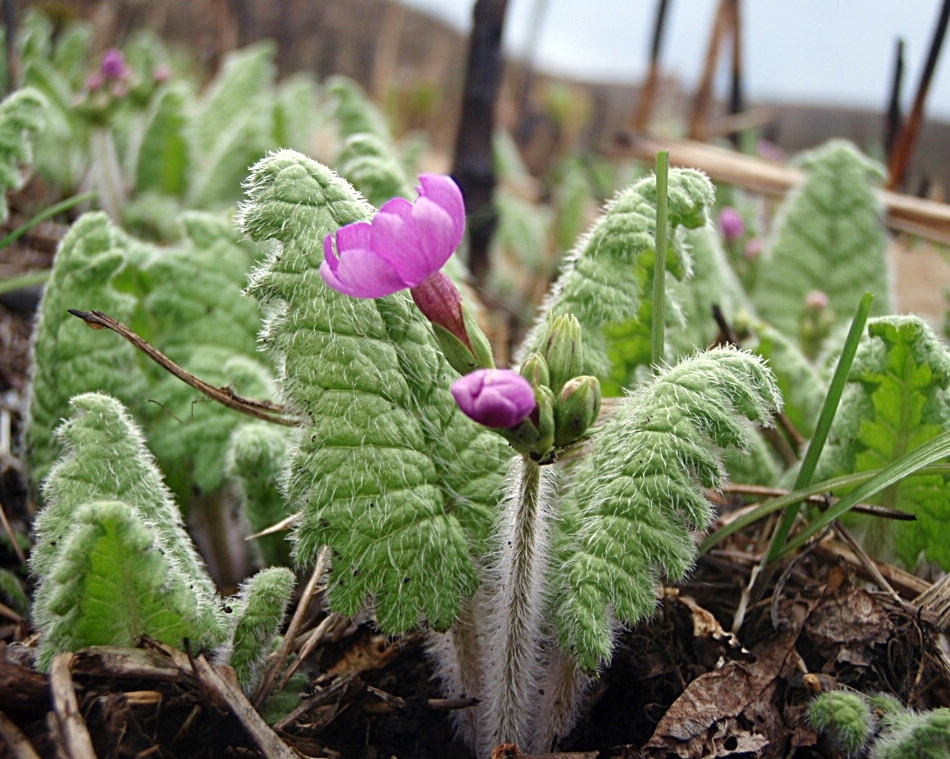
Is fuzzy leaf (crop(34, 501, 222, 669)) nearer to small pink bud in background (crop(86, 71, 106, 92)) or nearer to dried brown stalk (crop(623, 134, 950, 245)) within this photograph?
dried brown stalk (crop(623, 134, 950, 245))

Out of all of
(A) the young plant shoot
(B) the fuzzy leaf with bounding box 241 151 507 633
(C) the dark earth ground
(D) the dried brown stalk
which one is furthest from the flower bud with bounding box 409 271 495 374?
(D) the dried brown stalk

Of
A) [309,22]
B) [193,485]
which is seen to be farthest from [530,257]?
[309,22]

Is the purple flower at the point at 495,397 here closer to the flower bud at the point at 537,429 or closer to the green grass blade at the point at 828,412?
the flower bud at the point at 537,429

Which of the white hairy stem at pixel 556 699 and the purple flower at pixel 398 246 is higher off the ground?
the purple flower at pixel 398 246

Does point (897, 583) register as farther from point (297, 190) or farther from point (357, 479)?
point (297, 190)

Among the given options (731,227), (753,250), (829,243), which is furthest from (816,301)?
(731,227)

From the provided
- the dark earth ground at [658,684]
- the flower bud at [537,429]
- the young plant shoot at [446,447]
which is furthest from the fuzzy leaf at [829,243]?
the flower bud at [537,429]
